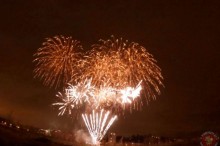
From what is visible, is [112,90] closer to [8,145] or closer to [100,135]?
[100,135]

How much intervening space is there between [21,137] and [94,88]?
18.5 m

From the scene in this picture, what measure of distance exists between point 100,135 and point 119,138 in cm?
11648

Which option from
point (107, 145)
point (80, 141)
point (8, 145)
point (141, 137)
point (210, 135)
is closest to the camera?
point (8, 145)

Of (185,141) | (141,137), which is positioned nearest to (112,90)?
(185,141)

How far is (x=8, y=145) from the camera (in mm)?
64688

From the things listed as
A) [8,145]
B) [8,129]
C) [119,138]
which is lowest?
[8,145]

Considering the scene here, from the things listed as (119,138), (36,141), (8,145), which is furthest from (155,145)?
(119,138)

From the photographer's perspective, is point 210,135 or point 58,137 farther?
point 58,137

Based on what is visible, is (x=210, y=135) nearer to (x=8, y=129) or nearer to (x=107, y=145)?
(x=107, y=145)

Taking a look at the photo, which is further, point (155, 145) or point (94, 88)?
point (155, 145)

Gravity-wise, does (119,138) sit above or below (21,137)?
above

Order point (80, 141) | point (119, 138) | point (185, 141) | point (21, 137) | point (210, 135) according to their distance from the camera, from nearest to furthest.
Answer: point (21, 137)
point (210, 135)
point (80, 141)
point (185, 141)
point (119, 138)

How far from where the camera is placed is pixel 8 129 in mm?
78000

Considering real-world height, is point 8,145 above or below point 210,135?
below
